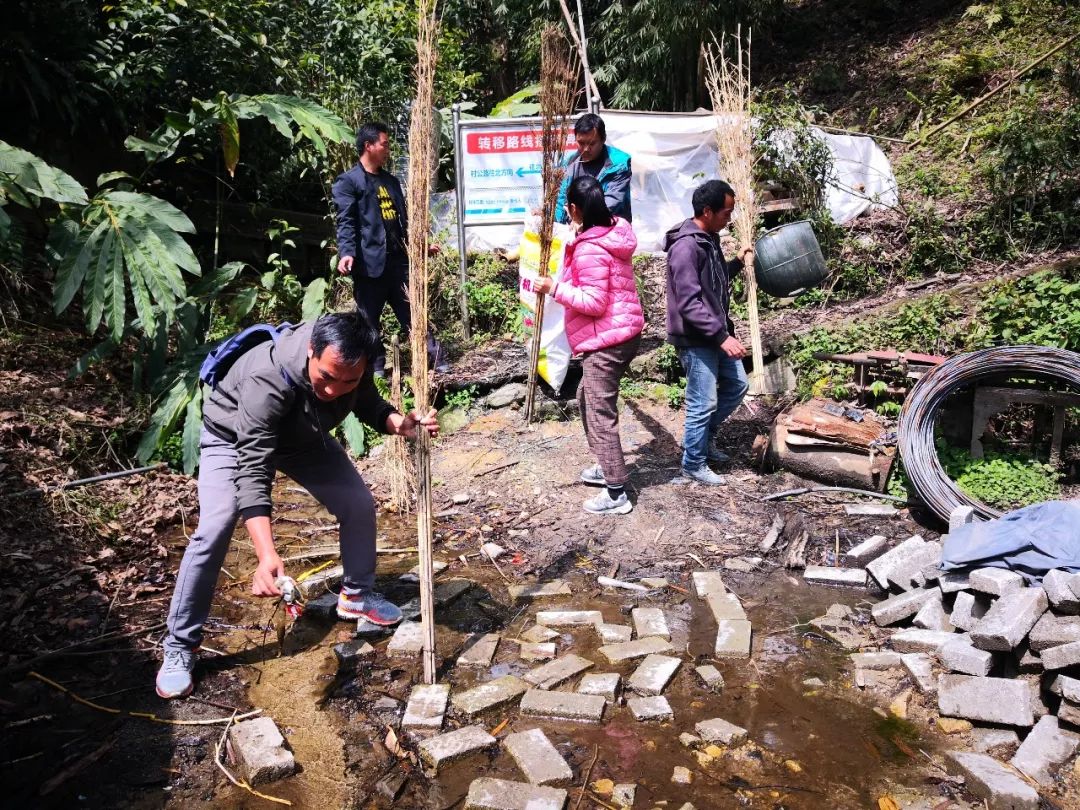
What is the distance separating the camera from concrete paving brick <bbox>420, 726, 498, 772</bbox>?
9.27ft

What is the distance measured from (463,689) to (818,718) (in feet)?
4.82

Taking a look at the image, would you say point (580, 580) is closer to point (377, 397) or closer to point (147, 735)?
point (377, 397)

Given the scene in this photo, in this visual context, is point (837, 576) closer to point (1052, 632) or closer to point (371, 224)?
point (1052, 632)

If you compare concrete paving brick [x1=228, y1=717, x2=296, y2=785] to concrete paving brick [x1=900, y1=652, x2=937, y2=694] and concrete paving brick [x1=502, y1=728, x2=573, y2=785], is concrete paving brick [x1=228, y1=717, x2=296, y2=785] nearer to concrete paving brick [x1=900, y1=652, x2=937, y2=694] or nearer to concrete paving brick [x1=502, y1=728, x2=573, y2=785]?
concrete paving brick [x1=502, y1=728, x2=573, y2=785]

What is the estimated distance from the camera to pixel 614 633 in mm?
3672

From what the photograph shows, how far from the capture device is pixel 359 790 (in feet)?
8.92

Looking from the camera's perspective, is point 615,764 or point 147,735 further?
point 147,735

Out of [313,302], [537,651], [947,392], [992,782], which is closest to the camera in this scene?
[992,782]

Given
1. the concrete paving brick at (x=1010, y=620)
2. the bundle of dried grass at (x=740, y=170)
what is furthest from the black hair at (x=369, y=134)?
the concrete paving brick at (x=1010, y=620)

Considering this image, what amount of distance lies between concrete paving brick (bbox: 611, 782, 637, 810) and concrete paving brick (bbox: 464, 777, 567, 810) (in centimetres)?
18

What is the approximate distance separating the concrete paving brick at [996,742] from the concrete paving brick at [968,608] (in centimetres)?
61

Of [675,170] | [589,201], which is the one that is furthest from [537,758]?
[675,170]

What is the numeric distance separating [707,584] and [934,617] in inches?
42.6

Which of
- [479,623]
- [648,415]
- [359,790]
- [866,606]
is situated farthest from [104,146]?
[866,606]
